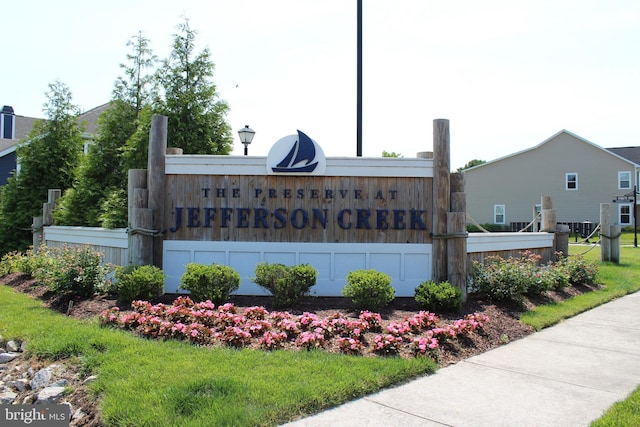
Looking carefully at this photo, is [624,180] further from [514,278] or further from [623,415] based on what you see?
[623,415]

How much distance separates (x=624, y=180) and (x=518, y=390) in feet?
109

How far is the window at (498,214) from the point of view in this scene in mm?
36125

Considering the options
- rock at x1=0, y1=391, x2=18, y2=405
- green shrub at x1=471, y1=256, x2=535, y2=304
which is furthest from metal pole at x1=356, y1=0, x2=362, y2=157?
rock at x1=0, y1=391, x2=18, y2=405

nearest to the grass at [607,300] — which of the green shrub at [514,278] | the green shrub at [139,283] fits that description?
the green shrub at [514,278]

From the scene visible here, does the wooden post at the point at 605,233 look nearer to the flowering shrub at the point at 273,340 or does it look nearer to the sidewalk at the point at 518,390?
the sidewalk at the point at 518,390

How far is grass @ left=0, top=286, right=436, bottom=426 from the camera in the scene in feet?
12.5

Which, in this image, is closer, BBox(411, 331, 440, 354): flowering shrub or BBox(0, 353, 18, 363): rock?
BBox(411, 331, 440, 354): flowering shrub

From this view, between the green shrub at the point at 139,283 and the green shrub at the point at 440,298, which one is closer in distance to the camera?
the green shrub at the point at 440,298

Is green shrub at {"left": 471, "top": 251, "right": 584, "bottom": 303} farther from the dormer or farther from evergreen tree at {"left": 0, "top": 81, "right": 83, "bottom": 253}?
the dormer

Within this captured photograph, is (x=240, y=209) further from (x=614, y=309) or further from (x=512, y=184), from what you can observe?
(x=512, y=184)

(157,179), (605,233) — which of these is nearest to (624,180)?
(605,233)

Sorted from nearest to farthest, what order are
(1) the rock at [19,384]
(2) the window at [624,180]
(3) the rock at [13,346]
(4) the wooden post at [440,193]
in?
(1) the rock at [19,384], (3) the rock at [13,346], (4) the wooden post at [440,193], (2) the window at [624,180]

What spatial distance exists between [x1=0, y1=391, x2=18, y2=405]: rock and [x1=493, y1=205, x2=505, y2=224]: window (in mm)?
35063

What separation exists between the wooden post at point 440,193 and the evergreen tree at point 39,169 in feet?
38.0
